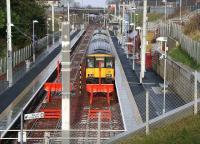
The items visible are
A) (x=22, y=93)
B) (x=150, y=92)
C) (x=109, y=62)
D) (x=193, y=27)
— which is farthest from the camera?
(x=193, y=27)

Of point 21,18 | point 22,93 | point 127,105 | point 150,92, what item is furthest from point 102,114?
point 21,18

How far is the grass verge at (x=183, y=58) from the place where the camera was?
35534 millimetres

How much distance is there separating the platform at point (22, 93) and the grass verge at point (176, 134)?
615 cm

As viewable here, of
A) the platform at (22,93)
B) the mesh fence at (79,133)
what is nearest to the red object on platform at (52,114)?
the platform at (22,93)

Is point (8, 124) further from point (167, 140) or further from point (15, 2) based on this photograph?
point (15, 2)

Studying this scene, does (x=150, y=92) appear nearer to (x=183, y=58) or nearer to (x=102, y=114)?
(x=102, y=114)

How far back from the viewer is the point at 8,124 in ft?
75.5

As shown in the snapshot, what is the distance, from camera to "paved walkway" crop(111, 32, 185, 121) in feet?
74.4

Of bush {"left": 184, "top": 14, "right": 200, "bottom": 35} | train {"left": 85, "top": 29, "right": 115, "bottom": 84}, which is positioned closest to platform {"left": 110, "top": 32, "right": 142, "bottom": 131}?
train {"left": 85, "top": 29, "right": 115, "bottom": 84}

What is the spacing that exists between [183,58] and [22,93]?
1304cm

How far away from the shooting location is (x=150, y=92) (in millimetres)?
29875

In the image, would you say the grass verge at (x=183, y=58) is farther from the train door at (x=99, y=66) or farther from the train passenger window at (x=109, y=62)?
the train door at (x=99, y=66)

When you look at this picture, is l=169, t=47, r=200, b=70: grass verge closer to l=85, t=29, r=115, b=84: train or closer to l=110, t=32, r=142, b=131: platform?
l=110, t=32, r=142, b=131: platform

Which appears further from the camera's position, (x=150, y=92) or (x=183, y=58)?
(x=183, y=58)
